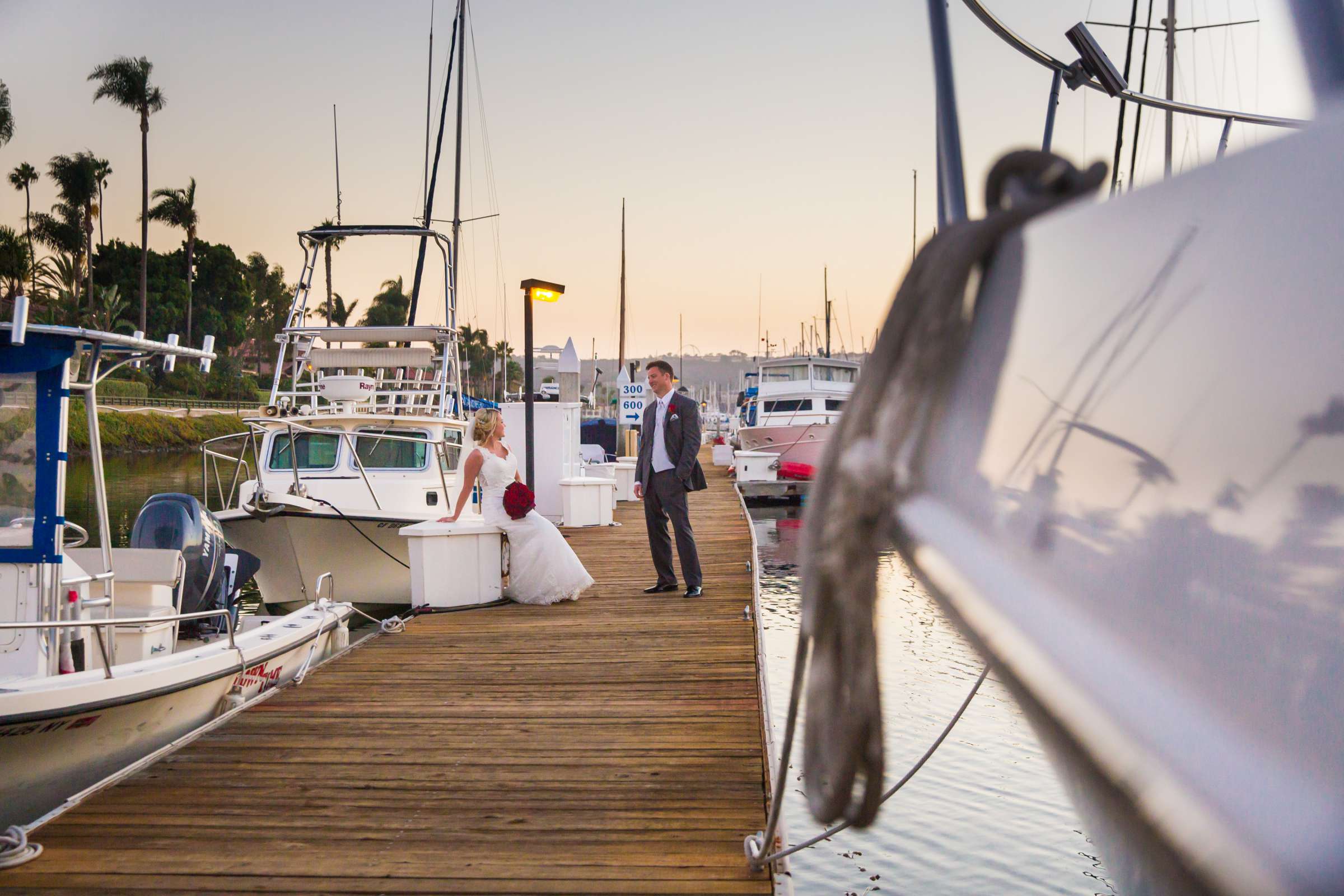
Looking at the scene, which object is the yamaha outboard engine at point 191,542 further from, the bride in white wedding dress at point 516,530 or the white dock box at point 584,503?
the white dock box at point 584,503

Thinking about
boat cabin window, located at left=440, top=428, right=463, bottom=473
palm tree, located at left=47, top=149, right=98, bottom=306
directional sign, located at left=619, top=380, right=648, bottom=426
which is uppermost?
palm tree, located at left=47, top=149, right=98, bottom=306

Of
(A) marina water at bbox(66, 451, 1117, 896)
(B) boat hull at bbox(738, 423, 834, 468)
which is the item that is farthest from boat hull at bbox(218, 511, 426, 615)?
(B) boat hull at bbox(738, 423, 834, 468)

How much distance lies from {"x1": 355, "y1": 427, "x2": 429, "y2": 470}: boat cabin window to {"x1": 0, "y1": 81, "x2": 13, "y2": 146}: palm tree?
51.6m

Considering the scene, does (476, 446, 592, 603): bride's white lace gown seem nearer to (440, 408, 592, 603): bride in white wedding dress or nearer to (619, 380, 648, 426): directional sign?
(440, 408, 592, 603): bride in white wedding dress

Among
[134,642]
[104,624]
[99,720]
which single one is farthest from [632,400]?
[104,624]

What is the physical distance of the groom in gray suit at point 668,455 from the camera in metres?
8.17

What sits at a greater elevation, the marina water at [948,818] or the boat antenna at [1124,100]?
the boat antenna at [1124,100]

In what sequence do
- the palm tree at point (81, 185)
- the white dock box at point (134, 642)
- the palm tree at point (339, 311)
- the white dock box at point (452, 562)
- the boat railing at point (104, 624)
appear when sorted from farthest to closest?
the palm tree at point (339, 311) < the palm tree at point (81, 185) < the white dock box at point (452, 562) < the white dock box at point (134, 642) < the boat railing at point (104, 624)

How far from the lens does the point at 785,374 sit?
31.2m

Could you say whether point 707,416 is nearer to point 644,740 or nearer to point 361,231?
point 361,231

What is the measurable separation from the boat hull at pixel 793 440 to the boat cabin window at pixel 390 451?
1577 cm

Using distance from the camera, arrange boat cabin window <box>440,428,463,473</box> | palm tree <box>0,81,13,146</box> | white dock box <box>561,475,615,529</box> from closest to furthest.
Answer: boat cabin window <box>440,428,463,473</box>
white dock box <box>561,475,615,529</box>
palm tree <box>0,81,13,146</box>

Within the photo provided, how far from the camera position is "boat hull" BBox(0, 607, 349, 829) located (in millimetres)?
4965

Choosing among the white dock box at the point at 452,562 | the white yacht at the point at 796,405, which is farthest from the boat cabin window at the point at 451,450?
the white yacht at the point at 796,405
